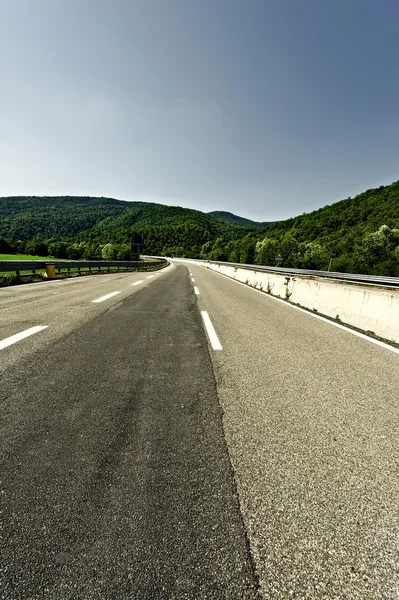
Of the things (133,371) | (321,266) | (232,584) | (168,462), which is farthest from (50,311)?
(321,266)

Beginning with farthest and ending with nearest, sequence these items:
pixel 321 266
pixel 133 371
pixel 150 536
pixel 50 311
A: pixel 321 266
pixel 50 311
pixel 133 371
pixel 150 536

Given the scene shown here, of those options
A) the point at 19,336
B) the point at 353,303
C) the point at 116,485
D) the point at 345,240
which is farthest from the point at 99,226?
the point at 116,485

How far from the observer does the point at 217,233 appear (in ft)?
494

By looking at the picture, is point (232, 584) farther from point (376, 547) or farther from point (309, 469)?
point (309, 469)

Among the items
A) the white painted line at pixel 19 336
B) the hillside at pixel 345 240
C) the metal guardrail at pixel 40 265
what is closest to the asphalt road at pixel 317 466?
the white painted line at pixel 19 336

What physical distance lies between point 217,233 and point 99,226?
75.8 meters

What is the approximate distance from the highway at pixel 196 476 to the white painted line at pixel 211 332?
0.57m

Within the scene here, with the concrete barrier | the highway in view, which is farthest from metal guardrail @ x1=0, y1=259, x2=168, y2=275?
the concrete barrier

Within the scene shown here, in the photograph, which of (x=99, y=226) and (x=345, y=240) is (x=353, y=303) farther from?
(x=99, y=226)

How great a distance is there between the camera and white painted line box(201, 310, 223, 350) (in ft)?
15.0

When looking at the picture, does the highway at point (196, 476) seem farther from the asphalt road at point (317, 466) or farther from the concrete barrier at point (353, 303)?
the concrete barrier at point (353, 303)

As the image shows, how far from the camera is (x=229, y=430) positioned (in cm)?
232

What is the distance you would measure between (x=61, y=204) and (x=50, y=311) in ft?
727

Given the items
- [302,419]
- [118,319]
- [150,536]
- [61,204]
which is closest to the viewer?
[150,536]
